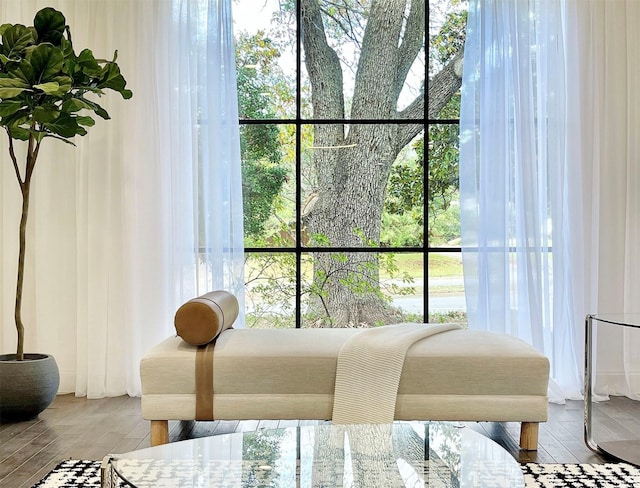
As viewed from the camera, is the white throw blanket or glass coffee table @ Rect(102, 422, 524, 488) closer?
glass coffee table @ Rect(102, 422, 524, 488)

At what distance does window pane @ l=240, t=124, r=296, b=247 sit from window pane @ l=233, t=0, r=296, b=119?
0.56 feet

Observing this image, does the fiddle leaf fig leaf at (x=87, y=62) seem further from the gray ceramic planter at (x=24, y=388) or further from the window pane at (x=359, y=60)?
the window pane at (x=359, y=60)

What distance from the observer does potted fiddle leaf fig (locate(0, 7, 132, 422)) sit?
371 cm

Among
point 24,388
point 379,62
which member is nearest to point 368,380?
point 24,388

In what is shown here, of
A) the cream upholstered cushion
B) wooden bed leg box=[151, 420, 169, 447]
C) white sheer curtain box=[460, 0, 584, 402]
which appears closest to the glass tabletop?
the cream upholstered cushion

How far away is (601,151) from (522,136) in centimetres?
48

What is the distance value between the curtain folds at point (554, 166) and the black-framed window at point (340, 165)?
0.56m

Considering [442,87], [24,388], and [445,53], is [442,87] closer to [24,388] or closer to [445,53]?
[445,53]

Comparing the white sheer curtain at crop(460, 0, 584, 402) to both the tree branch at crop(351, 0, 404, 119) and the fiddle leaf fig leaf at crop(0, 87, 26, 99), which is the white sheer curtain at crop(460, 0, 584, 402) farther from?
the fiddle leaf fig leaf at crop(0, 87, 26, 99)

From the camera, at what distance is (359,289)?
5355 mm

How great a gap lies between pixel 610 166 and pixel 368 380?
222 cm

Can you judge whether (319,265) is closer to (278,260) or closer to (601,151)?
(278,260)

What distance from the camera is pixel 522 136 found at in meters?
4.52

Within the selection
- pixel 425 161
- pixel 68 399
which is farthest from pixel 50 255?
pixel 425 161
